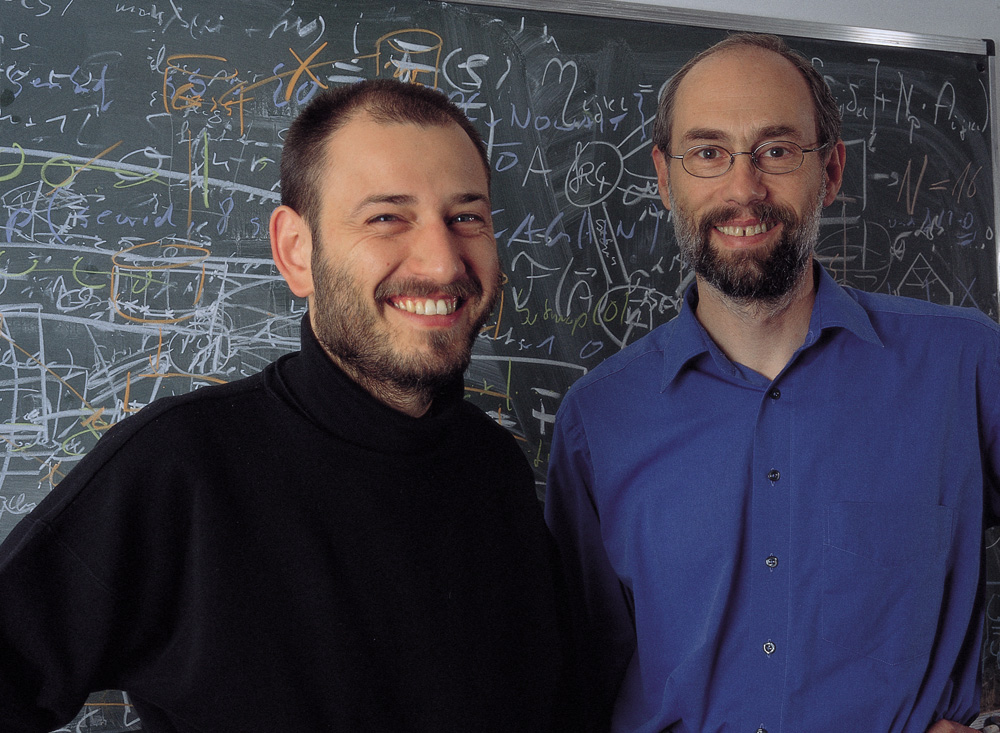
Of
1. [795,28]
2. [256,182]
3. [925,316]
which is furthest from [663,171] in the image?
[795,28]

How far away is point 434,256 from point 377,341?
158 mm

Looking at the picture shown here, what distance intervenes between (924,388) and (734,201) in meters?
0.50

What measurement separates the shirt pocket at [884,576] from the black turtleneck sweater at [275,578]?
1.78ft

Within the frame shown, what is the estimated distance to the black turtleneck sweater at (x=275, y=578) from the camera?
39.3 inches

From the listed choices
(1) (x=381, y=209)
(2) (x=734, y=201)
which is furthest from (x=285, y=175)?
(2) (x=734, y=201)

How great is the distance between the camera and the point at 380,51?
2186mm

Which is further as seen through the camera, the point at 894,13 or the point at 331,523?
the point at 894,13

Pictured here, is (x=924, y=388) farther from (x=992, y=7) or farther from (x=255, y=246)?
(x=992, y=7)

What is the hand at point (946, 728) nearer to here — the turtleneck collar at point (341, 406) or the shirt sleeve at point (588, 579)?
the shirt sleeve at point (588, 579)

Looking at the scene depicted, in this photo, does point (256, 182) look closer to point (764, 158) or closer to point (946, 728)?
point (764, 158)

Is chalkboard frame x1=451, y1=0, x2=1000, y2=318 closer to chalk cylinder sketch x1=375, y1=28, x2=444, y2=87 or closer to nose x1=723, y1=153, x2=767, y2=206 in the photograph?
chalk cylinder sketch x1=375, y1=28, x2=444, y2=87

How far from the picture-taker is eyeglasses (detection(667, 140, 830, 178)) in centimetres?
149

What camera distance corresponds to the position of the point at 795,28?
254cm

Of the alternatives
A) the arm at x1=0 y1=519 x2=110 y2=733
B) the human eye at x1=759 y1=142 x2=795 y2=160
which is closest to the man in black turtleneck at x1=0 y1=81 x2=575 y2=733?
the arm at x1=0 y1=519 x2=110 y2=733
